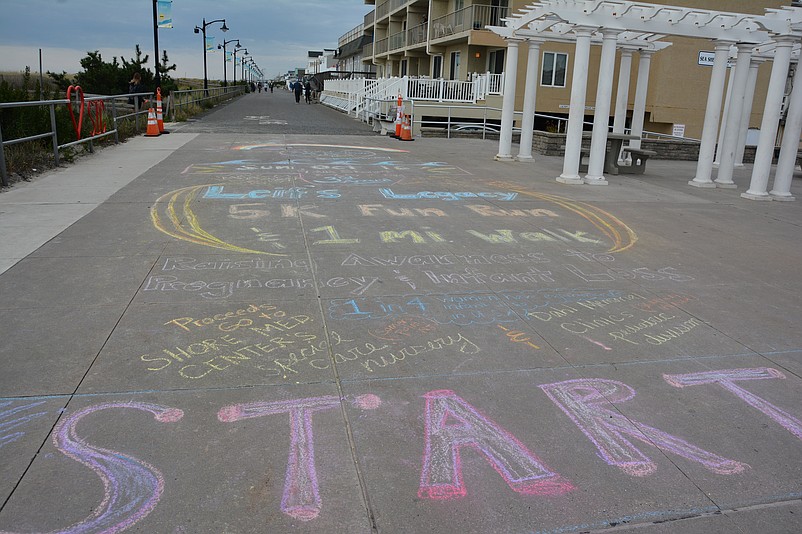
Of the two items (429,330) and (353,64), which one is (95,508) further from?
(353,64)

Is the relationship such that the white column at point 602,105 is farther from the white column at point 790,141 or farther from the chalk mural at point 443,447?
the chalk mural at point 443,447

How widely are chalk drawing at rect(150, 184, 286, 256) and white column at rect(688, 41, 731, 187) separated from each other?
1029cm

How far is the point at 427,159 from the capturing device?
53.0ft

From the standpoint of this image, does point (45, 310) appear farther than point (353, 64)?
No

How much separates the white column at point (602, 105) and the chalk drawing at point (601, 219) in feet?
6.90

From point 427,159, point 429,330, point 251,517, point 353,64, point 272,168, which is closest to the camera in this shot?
point 251,517

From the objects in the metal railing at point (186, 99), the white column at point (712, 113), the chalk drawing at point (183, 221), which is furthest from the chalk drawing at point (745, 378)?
the metal railing at point (186, 99)

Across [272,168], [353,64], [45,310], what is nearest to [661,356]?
[45,310]

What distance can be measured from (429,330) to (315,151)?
493 inches

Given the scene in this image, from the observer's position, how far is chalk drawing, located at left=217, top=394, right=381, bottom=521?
283 cm

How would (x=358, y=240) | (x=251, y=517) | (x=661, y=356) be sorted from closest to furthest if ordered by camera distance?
(x=251, y=517)
(x=661, y=356)
(x=358, y=240)

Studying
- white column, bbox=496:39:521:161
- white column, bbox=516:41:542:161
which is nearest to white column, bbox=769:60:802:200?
white column, bbox=516:41:542:161

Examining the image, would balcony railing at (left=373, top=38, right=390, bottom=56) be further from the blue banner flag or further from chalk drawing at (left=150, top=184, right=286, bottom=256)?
chalk drawing at (left=150, top=184, right=286, bottom=256)

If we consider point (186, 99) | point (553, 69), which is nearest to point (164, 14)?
point (186, 99)
